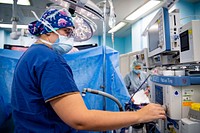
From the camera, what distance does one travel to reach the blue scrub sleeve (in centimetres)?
68

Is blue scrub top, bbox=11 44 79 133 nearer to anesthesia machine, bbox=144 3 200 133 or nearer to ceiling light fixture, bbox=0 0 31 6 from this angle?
anesthesia machine, bbox=144 3 200 133

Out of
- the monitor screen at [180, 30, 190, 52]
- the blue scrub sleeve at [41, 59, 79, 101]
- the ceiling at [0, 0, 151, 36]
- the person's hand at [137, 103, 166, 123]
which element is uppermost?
the ceiling at [0, 0, 151, 36]

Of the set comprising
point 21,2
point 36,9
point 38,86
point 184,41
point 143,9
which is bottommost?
point 38,86

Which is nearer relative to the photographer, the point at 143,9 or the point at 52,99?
the point at 52,99

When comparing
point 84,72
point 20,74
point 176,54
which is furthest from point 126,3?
point 20,74

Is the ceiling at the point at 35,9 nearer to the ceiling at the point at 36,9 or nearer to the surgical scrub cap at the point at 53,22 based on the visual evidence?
the ceiling at the point at 36,9

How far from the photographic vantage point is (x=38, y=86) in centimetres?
77

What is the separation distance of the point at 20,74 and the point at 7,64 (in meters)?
0.80

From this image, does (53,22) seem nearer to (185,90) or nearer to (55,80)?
(55,80)

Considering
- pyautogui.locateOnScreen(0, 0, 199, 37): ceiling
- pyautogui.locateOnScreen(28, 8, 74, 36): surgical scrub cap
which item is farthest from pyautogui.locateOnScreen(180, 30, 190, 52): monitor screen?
pyautogui.locateOnScreen(0, 0, 199, 37): ceiling

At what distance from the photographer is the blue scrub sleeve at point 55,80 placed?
679 mm

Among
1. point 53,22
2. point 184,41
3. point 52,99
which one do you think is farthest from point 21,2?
point 52,99

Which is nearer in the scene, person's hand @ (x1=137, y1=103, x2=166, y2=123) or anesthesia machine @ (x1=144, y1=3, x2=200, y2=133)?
person's hand @ (x1=137, y1=103, x2=166, y2=123)

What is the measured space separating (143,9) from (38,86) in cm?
424
